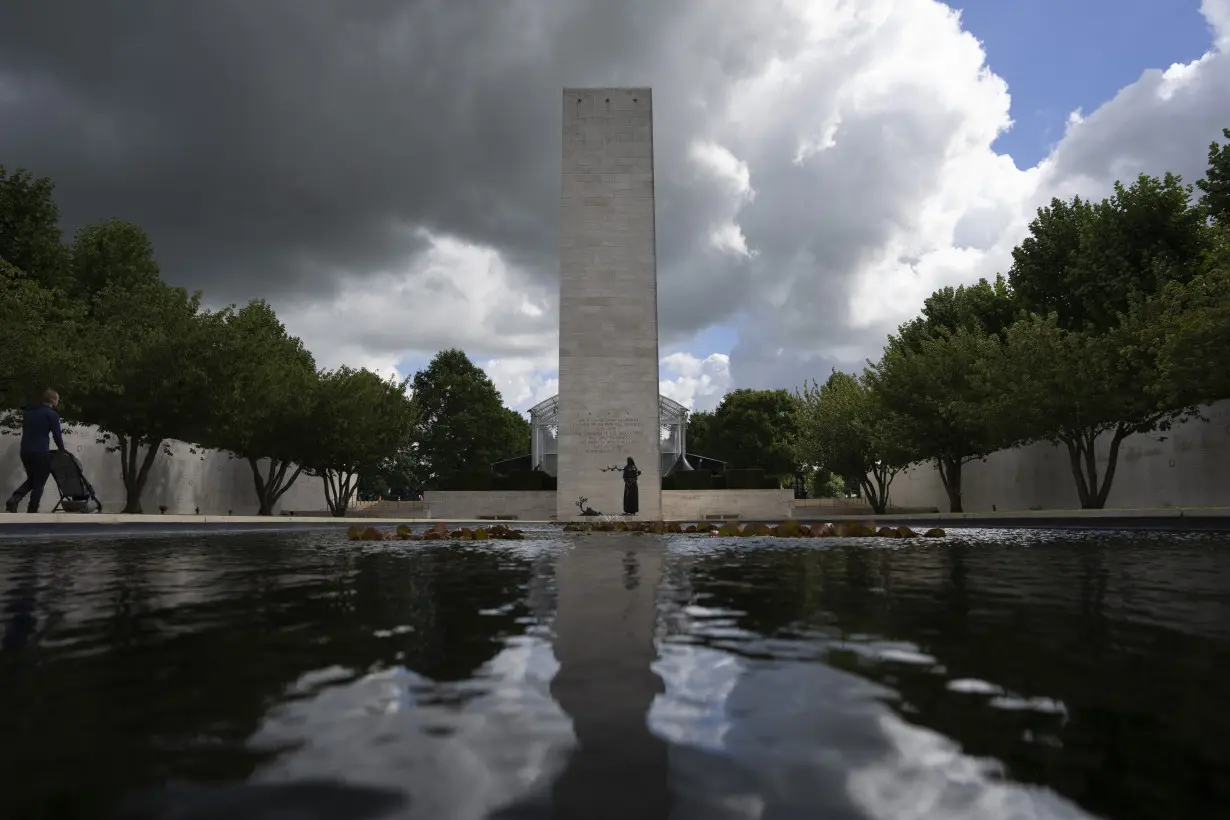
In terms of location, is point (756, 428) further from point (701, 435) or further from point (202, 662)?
point (202, 662)

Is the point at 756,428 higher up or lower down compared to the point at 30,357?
higher up

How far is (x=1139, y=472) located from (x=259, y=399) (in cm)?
3422

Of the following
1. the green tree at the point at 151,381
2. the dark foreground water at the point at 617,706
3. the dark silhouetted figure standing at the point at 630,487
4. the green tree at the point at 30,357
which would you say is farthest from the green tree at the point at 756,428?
the dark foreground water at the point at 617,706

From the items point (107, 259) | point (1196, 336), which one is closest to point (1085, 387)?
point (1196, 336)

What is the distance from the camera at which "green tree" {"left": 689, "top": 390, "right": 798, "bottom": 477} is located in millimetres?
81750

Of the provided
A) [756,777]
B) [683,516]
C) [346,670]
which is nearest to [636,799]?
[756,777]

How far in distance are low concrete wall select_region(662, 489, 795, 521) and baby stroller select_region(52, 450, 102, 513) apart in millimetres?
29138

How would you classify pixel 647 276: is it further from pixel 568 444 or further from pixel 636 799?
pixel 636 799

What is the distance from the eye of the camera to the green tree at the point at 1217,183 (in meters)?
27.4

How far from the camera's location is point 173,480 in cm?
3644

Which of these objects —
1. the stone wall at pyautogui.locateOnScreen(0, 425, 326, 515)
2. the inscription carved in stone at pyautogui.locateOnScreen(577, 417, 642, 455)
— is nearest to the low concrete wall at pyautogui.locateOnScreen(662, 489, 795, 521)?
the inscription carved in stone at pyautogui.locateOnScreen(577, 417, 642, 455)

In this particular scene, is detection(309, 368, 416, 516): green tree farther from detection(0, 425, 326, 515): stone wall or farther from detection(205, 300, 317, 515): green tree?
detection(0, 425, 326, 515): stone wall

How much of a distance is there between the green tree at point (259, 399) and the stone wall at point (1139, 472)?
32436 millimetres

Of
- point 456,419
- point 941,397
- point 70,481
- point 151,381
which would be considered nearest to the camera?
point 70,481
